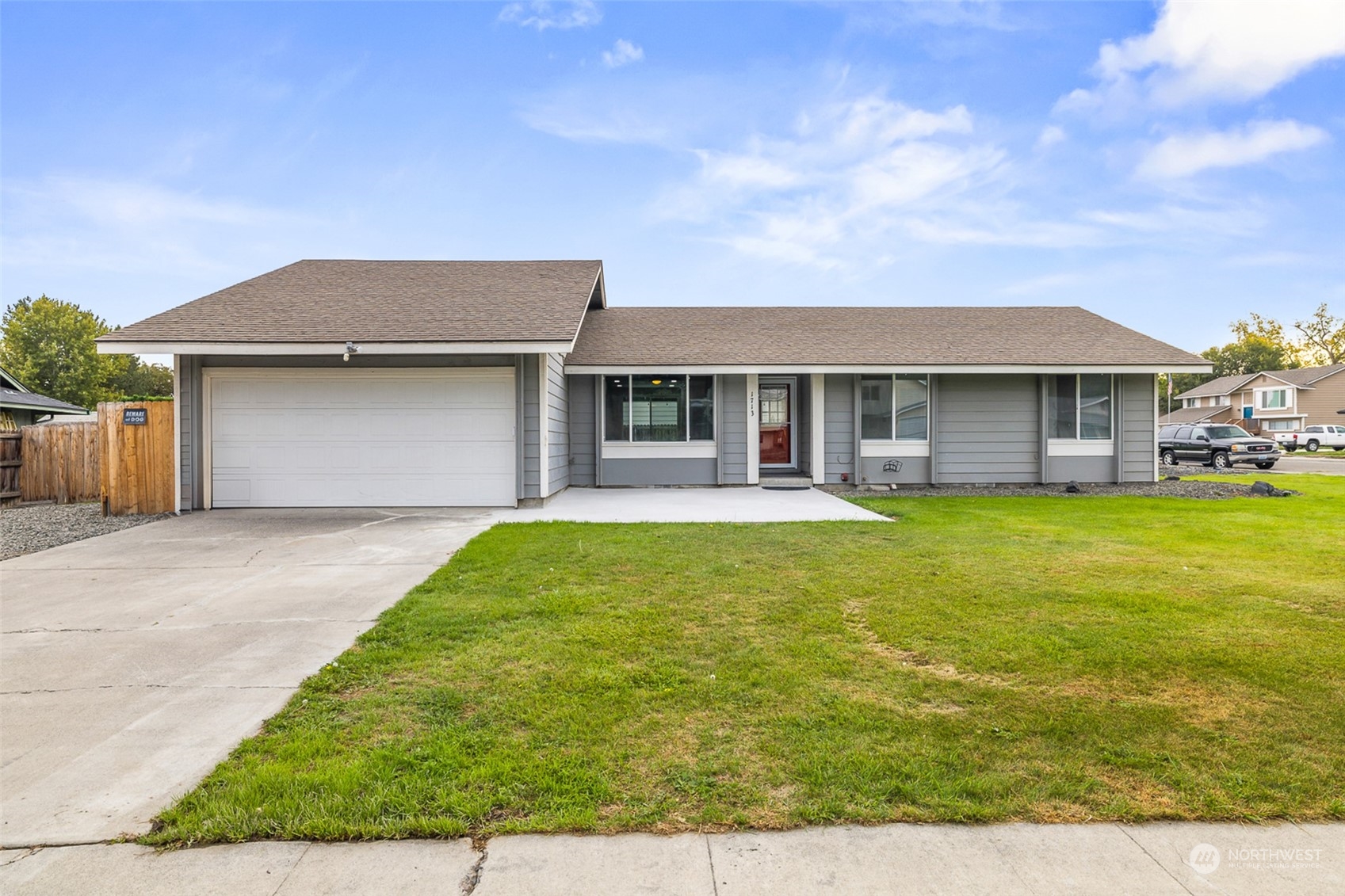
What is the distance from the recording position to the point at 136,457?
966 cm

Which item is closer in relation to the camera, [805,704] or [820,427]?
→ [805,704]

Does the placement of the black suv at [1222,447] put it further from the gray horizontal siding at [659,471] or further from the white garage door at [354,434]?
the white garage door at [354,434]

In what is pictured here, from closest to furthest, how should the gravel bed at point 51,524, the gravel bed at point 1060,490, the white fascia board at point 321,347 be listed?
1. the gravel bed at point 51,524
2. the white fascia board at point 321,347
3. the gravel bed at point 1060,490

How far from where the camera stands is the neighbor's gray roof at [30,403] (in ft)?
62.2

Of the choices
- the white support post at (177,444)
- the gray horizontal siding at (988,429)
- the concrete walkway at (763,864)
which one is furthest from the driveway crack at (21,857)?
the gray horizontal siding at (988,429)

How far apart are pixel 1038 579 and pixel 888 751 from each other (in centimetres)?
366

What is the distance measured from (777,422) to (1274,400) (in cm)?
4868

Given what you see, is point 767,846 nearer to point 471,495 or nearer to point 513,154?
point 471,495

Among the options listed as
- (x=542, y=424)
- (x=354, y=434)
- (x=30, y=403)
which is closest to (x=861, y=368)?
(x=542, y=424)

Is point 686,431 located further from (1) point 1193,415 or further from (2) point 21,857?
(1) point 1193,415

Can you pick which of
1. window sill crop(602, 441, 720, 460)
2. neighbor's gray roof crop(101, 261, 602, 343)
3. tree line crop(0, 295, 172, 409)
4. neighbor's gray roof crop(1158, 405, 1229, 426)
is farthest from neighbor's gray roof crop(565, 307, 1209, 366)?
tree line crop(0, 295, 172, 409)

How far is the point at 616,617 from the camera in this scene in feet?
14.3

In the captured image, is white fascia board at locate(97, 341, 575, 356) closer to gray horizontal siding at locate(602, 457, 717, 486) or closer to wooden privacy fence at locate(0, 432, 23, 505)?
gray horizontal siding at locate(602, 457, 717, 486)

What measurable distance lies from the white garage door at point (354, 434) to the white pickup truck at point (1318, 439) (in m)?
43.1
